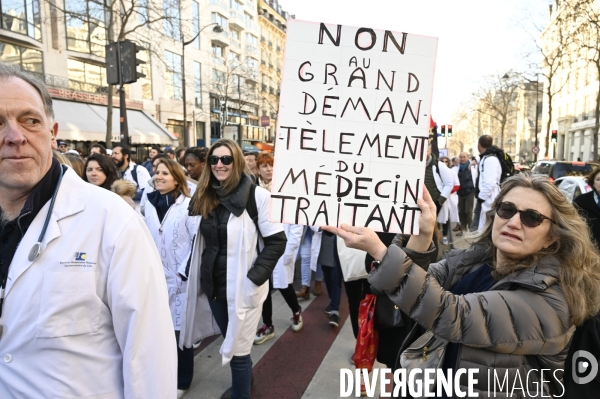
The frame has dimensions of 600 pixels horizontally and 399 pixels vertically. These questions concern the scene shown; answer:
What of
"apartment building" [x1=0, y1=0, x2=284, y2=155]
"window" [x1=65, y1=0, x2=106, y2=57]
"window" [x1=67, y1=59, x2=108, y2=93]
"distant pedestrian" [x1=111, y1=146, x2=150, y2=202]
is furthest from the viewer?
"window" [x1=67, y1=59, x2=108, y2=93]

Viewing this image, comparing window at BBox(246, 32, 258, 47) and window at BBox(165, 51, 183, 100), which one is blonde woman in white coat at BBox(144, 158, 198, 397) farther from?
window at BBox(246, 32, 258, 47)

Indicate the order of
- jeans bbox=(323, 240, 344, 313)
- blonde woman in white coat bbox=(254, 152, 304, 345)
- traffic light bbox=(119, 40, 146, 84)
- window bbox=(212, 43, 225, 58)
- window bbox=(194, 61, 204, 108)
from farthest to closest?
window bbox=(212, 43, 225, 58) < window bbox=(194, 61, 204, 108) < traffic light bbox=(119, 40, 146, 84) < jeans bbox=(323, 240, 344, 313) < blonde woman in white coat bbox=(254, 152, 304, 345)

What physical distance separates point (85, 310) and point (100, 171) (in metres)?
3.51

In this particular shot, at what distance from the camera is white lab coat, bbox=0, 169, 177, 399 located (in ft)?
4.20

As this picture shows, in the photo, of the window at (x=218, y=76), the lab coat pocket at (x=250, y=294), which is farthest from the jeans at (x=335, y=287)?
the window at (x=218, y=76)

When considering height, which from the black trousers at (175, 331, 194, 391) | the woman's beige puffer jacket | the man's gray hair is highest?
the man's gray hair

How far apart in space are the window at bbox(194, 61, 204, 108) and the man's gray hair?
3747cm

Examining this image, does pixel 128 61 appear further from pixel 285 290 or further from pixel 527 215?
pixel 527 215

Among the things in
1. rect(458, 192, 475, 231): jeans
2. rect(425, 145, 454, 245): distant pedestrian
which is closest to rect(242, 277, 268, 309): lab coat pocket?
rect(425, 145, 454, 245): distant pedestrian

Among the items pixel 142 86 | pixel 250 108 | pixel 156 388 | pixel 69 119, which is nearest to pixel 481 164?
pixel 156 388

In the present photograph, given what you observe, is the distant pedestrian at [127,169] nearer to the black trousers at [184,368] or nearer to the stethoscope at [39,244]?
the black trousers at [184,368]

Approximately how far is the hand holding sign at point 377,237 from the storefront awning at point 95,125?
67.5ft

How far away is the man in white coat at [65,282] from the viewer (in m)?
1.28

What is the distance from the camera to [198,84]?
37.2 meters
